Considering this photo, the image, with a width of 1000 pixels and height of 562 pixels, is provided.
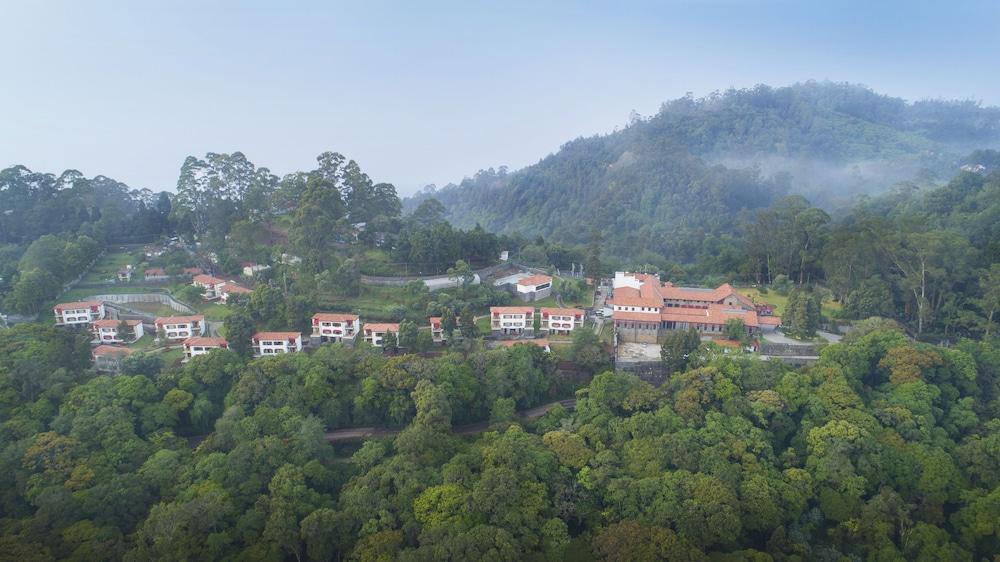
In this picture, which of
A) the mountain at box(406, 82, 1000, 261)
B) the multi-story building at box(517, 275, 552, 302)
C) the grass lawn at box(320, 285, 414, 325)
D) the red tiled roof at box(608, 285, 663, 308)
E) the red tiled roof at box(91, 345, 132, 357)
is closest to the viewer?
the red tiled roof at box(91, 345, 132, 357)

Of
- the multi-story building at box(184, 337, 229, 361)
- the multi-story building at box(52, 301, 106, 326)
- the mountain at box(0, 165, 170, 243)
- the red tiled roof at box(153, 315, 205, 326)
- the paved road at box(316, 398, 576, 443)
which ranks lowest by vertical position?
the paved road at box(316, 398, 576, 443)

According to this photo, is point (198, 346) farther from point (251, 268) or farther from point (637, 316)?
point (637, 316)

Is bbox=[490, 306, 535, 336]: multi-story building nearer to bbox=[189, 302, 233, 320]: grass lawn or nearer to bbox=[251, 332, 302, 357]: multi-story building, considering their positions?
bbox=[251, 332, 302, 357]: multi-story building

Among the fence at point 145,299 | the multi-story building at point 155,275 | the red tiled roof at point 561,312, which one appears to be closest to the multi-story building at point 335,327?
the fence at point 145,299

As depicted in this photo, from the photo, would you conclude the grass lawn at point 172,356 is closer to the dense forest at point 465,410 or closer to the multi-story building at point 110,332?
the dense forest at point 465,410

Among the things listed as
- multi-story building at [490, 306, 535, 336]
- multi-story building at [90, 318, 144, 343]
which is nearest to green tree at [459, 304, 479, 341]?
multi-story building at [490, 306, 535, 336]
